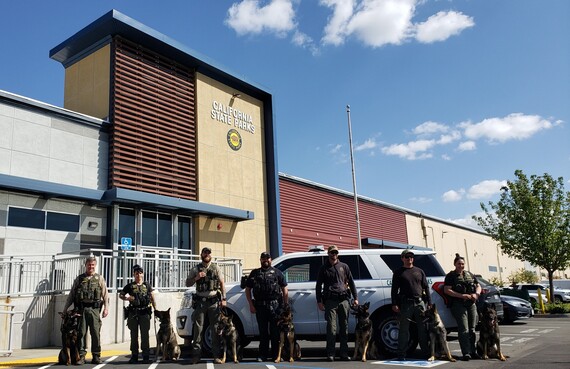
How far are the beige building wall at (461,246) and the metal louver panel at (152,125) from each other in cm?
A: 2605

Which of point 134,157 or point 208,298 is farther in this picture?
point 134,157

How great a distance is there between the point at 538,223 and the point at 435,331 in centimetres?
2305

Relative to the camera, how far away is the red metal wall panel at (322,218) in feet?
87.6

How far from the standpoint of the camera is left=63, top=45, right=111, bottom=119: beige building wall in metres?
18.2

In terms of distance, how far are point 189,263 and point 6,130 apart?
661cm

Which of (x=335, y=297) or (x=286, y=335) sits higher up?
(x=335, y=297)

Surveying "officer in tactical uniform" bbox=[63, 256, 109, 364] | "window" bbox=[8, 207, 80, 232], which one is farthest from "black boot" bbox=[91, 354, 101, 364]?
"window" bbox=[8, 207, 80, 232]

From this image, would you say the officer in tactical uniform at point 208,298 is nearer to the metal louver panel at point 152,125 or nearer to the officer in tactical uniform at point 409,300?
the officer in tactical uniform at point 409,300

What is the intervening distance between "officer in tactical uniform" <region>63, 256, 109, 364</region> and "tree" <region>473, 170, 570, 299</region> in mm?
25731

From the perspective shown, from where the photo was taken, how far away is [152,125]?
18938mm

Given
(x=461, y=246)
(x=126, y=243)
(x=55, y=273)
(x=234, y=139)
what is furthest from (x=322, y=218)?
(x=461, y=246)

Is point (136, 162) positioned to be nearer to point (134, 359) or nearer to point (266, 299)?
point (134, 359)

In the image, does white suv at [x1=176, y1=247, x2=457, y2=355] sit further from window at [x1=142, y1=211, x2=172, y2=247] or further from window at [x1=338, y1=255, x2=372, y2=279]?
window at [x1=142, y1=211, x2=172, y2=247]

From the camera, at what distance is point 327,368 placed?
25.4 ft
